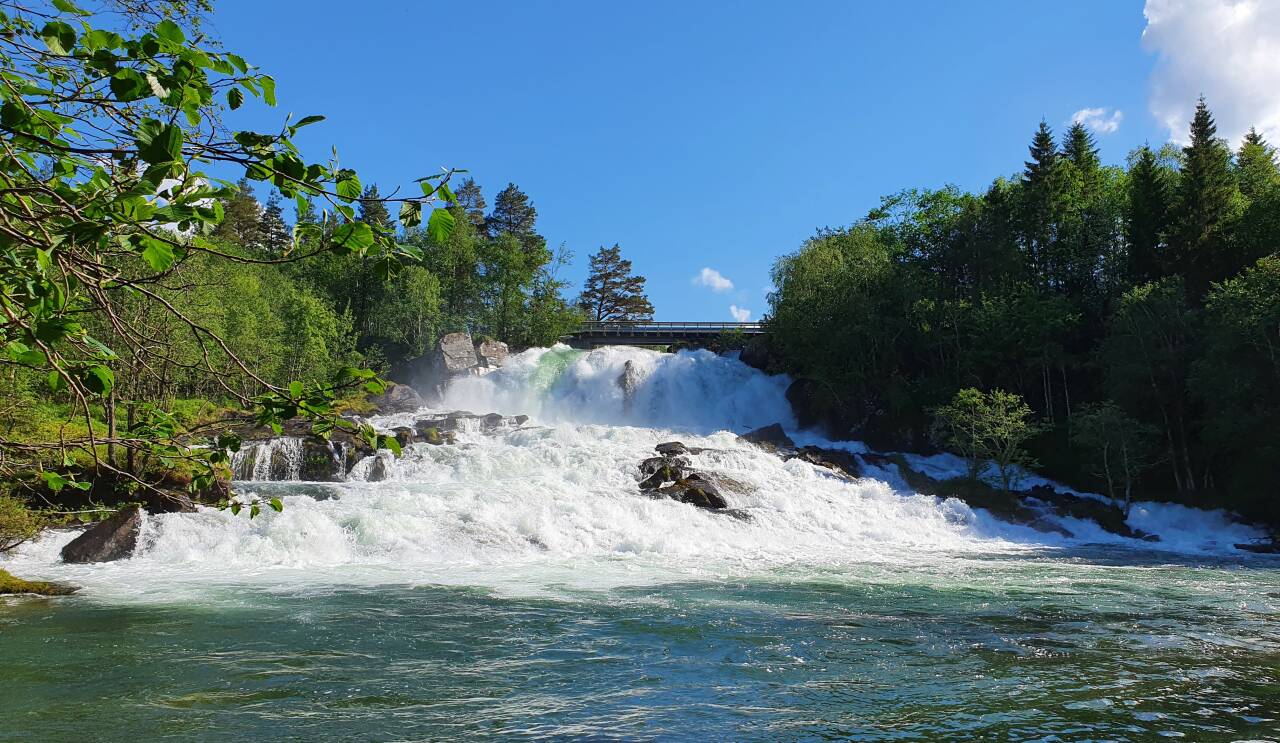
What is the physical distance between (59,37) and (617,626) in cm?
953

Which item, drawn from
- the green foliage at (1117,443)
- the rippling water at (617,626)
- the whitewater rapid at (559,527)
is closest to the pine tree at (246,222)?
the whitewater rapid at (559,527)

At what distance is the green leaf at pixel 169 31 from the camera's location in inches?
83.6

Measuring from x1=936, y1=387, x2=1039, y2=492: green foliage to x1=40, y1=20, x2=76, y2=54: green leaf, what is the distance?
30.7 m

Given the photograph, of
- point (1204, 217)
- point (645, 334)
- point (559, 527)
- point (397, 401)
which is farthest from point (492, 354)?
point (1204, 217)

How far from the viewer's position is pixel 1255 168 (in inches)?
1710

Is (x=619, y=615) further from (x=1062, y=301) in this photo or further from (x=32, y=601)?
(x=1062, y=301)

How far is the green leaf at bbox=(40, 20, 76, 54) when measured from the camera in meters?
2.31

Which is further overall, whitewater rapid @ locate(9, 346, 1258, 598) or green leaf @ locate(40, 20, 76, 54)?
whitewater rapid @ locate(9, 346, 1258, 598)

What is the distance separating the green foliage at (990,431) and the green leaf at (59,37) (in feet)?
101

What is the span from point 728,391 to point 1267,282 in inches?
985

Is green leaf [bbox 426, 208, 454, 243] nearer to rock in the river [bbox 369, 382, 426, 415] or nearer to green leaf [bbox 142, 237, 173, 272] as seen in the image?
green leaf [bbox 142, 237, 173, 272]

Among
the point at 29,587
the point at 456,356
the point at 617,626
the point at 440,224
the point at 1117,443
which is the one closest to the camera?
the point at 440,224

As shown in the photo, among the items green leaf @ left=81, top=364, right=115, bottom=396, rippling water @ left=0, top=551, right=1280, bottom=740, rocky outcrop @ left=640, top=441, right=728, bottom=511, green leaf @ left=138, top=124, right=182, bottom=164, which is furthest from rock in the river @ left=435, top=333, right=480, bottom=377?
green leaf @ left=138, top=124, right=182, bottom=164

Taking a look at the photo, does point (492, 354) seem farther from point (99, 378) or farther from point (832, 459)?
point (99, 378)
